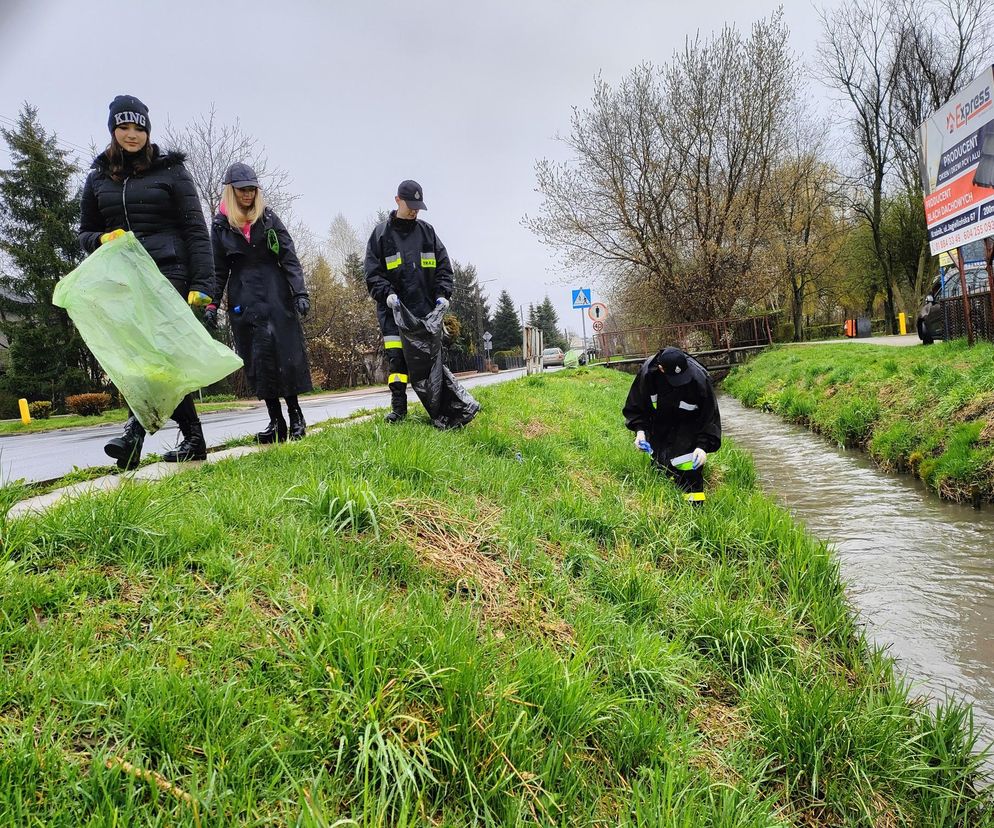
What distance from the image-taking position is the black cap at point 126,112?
3.12 metres

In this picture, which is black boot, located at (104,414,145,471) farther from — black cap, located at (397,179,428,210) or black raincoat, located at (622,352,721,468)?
black raincoat, located at (622,352,721,468)

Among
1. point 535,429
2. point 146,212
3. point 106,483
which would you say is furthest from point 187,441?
point 535,429

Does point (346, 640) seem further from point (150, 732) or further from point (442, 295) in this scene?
point (442, 295)

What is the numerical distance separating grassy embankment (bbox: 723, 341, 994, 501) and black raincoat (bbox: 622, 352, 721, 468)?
2.39m

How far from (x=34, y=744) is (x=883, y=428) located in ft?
25.6

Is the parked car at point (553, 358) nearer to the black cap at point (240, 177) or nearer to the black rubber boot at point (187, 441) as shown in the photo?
the black cap at point (240, 177)

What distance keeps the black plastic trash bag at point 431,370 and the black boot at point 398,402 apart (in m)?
0.25

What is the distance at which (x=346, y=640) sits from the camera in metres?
1.61

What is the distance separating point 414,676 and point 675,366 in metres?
3.43

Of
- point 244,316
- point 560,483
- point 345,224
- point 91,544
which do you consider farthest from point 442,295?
point 345,224

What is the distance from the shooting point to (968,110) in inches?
313

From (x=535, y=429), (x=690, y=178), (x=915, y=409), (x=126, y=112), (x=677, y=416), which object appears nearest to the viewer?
(x=126, y=112)

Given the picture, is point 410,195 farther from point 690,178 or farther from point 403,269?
point 690,178

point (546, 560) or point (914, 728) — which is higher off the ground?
point (546, 560)
